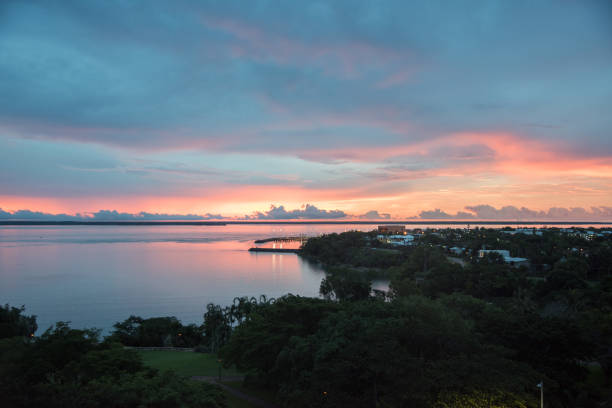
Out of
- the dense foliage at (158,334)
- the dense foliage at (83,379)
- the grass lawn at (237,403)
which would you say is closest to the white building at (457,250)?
the dense foliage at (158,334)

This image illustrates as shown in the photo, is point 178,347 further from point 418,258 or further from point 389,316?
point 418,258

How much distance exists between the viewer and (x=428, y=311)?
1546 cm

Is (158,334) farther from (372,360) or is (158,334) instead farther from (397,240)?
(397,240)

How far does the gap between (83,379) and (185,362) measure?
10.5 meters

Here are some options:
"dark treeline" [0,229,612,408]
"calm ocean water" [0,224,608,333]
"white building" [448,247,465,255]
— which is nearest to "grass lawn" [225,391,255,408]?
"dark treeline" [0,229,612,408]

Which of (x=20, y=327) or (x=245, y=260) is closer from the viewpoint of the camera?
(x=20, y=327)

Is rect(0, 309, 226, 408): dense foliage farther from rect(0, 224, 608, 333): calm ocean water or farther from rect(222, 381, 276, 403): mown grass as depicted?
rect(0, 224, 608, 333): calm ocean water

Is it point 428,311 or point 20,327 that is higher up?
point 428,311

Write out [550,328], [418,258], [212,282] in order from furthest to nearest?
[418,258] → [212,282] → [550,328]

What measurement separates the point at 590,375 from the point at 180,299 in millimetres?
38150

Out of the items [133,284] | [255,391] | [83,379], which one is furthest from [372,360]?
[133,284]

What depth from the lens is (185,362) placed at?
68.7 feet

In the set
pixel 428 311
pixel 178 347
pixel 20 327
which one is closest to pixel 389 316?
pixel 428 311

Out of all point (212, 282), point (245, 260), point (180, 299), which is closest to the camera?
point (180, 299)
